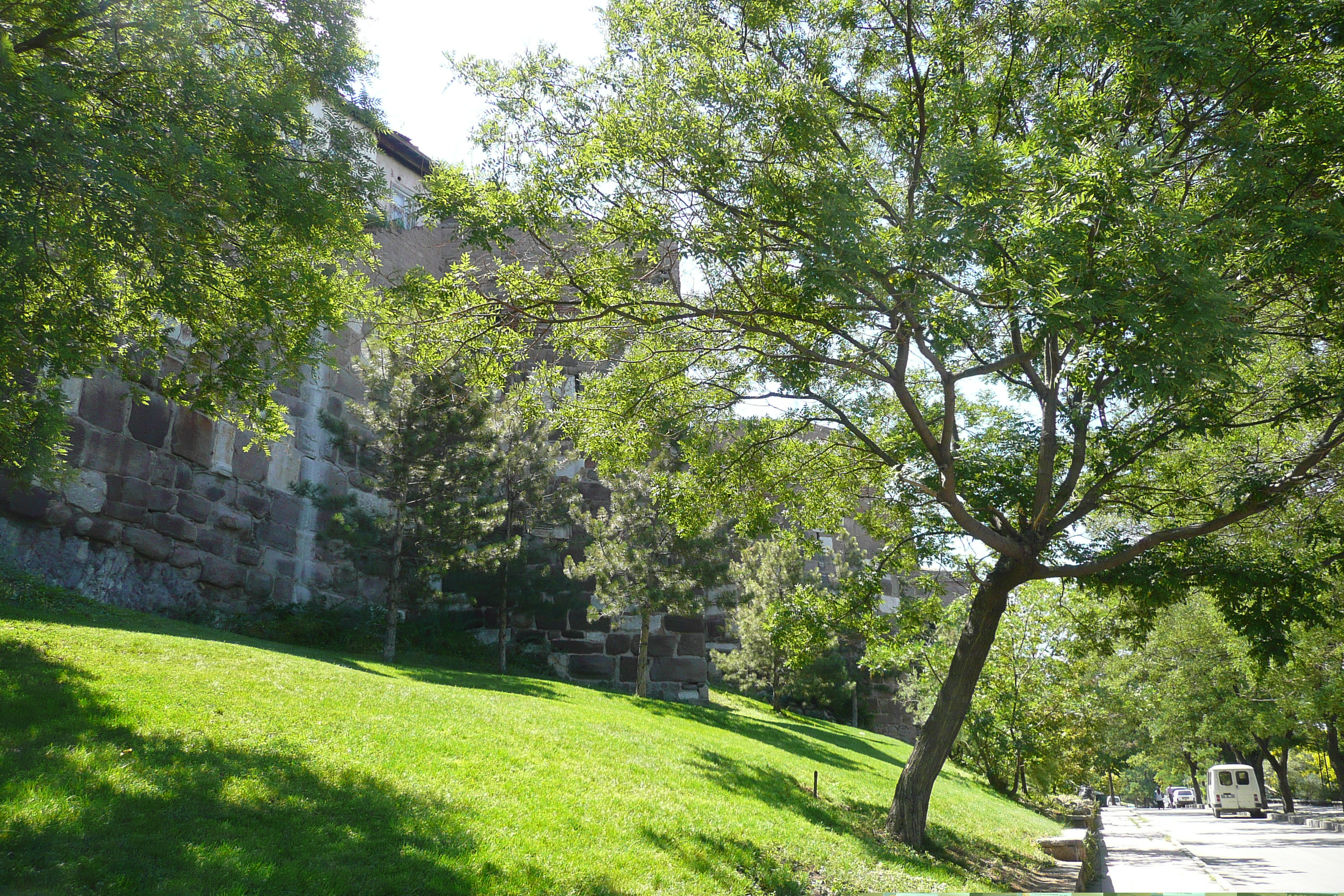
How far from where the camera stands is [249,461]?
15.9m

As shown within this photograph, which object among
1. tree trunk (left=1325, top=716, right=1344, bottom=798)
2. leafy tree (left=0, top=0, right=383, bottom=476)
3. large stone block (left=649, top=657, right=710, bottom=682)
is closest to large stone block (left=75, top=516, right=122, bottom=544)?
leafy tree (left=0, top=0, right=383, bottom=476)

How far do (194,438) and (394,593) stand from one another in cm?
447

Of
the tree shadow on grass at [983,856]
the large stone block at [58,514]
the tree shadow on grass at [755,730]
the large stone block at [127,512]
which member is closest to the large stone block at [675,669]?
the tree shadow on grass at [755,730]

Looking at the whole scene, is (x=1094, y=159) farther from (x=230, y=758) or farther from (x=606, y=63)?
(x=230, y=758)

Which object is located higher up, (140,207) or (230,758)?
(140,207)

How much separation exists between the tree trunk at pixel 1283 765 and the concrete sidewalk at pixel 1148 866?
68.7 feet

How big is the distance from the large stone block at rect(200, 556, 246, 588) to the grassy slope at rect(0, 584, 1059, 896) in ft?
6.77

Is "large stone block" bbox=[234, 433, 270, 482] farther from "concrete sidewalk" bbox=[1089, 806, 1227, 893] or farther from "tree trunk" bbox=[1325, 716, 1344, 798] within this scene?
"tree trunk" bbox=[1325, 716, 1344, 798]

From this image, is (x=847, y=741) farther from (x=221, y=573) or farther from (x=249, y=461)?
(x=249, y=461)

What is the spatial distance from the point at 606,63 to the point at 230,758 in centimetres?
726

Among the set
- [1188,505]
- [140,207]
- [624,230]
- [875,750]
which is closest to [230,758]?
[140,207]

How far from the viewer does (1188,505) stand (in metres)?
10.8

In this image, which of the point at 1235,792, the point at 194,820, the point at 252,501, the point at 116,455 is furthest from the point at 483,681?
the point at 1235,792

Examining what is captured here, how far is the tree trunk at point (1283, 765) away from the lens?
34.5 m
